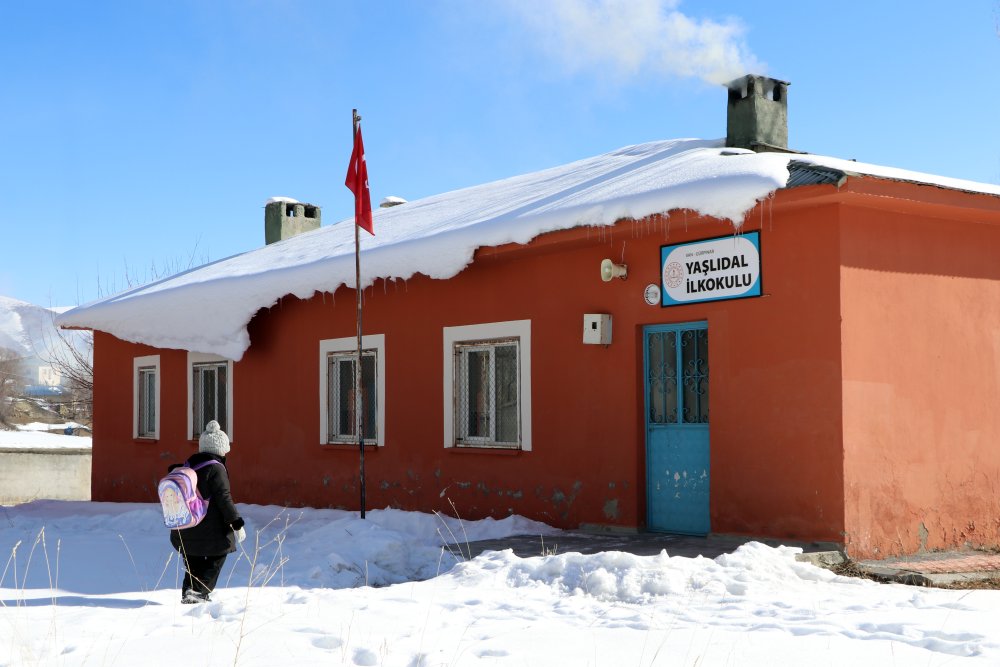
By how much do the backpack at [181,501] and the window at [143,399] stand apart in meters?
10.2

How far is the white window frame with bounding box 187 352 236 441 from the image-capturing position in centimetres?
1440

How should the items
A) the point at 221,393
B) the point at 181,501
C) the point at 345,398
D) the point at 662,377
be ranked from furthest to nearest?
1. the point at 221,393
2. the point at 345,398
3. the point at 662,377
4. the point at 181,501

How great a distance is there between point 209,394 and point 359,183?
218 inches

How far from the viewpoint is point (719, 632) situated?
18.7 feet

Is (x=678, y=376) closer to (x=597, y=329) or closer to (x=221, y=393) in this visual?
(x=597, y=329)

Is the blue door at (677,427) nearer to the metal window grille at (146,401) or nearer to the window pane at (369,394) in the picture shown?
the window pane at (369,394)

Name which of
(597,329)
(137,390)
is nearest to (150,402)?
(137,390)

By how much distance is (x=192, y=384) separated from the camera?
15.3m

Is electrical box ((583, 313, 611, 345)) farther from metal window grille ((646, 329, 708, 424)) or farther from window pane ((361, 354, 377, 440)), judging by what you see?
window pane ((361, 354, 377, 440))

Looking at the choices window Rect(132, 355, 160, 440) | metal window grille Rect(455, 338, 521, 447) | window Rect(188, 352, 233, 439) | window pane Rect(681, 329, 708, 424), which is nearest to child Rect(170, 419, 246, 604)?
window pane Rect(681, 329, 708, 424)

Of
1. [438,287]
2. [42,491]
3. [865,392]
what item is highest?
[438,287]

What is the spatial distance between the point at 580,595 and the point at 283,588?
1.95 m

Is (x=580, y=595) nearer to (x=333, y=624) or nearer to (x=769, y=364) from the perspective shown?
(x=333, y=624)

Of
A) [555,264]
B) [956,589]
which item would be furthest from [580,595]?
[555,264]
